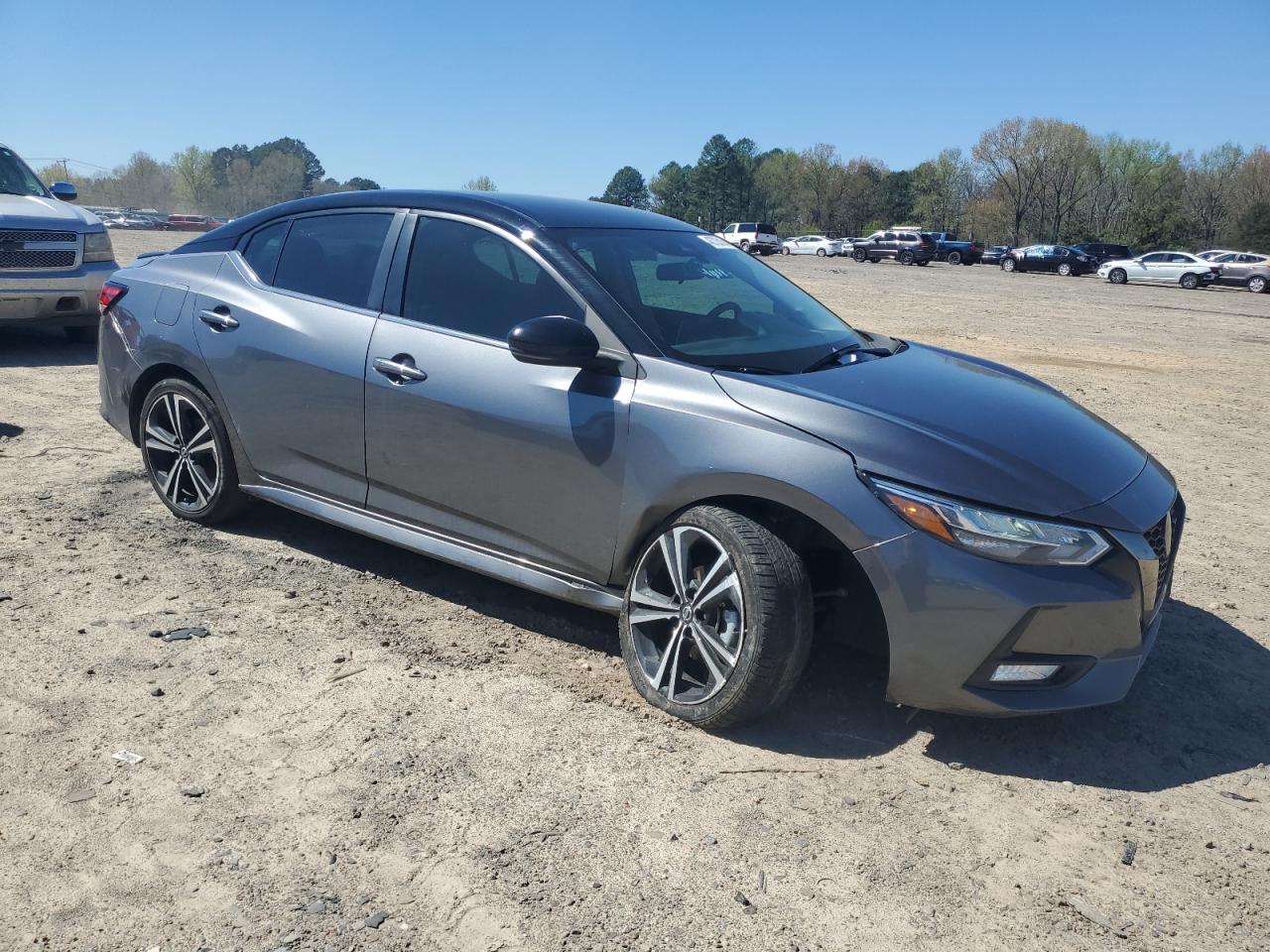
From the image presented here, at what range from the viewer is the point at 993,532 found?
3.23 meters

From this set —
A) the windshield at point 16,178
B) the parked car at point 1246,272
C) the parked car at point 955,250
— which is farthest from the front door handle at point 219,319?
the parked car at point 955,250

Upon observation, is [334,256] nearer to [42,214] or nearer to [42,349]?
[42,214]

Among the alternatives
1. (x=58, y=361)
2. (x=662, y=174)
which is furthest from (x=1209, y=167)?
(x=58, y=361)

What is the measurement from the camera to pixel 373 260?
4.62 meters

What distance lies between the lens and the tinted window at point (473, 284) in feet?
13.5

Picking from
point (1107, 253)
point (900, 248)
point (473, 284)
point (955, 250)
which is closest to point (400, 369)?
point (473, 284)

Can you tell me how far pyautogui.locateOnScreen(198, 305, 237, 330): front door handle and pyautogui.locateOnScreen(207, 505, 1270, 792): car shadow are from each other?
1.51 metres

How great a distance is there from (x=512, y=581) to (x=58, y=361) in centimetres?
787

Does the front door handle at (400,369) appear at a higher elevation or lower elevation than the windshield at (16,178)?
lower

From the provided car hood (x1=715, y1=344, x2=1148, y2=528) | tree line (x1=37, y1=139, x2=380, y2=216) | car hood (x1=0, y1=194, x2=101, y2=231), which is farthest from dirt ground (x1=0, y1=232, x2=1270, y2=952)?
tree line (x1=37, y1=139, x2=380, y2=216)

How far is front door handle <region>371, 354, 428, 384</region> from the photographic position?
4.24 metres

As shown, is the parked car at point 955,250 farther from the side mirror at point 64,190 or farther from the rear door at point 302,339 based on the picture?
the rear door at point 302,339

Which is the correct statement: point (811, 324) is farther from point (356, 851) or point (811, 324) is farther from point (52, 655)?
point (52, 655)

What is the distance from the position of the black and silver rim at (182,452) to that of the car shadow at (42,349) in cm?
536
